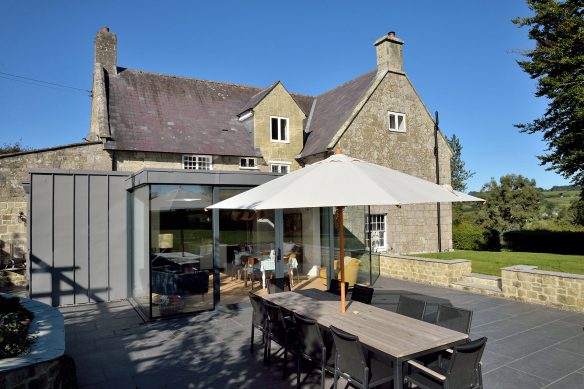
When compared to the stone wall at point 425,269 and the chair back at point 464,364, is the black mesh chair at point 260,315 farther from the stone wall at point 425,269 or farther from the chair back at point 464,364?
the stone wall at point 425,269

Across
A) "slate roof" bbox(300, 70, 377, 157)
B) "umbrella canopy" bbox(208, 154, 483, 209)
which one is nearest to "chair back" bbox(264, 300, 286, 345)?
"umbrella canopy" bbox(208, 154, 483, 209)

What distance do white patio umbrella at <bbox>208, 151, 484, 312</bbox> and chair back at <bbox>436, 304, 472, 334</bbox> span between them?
4.75 feet

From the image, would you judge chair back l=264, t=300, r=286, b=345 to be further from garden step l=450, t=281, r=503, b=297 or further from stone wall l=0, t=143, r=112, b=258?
stone wall l=0, t=143, r=112, b=258

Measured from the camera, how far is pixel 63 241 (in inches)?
412

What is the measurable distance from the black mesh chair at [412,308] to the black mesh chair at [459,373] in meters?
1.34

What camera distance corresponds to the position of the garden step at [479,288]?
10.5 meters

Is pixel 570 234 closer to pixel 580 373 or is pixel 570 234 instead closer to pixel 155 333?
pixel 580 373

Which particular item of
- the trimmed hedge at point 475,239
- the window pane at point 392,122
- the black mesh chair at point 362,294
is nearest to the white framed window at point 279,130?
the window pane at point 392,122

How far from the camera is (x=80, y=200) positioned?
10766 millimetres

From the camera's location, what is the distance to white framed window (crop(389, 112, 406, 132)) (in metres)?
19.6

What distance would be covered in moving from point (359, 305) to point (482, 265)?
11645mm

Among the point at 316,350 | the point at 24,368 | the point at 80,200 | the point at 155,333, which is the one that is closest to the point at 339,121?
the point at 80,200

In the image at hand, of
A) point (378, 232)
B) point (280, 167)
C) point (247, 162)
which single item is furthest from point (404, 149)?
point (247, 162)

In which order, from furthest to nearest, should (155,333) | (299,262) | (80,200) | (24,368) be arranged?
1. (299,262)
2. (80,200)
3. (155,333)
4. (24,368)
